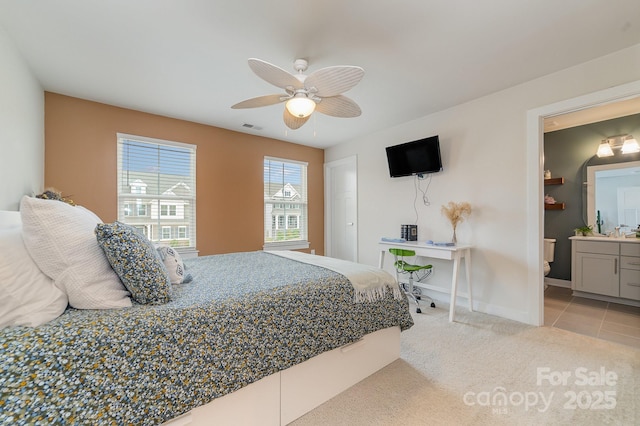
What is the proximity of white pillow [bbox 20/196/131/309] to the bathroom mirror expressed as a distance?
5.66m

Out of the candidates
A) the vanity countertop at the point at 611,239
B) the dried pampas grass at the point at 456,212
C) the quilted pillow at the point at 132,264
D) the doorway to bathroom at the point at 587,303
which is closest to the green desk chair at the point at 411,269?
the dried pampas grass at the point at 456,212

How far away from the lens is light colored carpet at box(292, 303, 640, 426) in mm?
1535

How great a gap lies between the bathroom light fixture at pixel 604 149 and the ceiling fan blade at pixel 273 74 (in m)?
4.51

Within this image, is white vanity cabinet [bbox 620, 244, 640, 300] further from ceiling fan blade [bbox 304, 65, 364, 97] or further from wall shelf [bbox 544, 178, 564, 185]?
ceiling fan blade [bbox 304, 65, 364, 97]

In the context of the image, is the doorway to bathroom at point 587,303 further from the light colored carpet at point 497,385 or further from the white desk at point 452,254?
the white desk at point 452,254


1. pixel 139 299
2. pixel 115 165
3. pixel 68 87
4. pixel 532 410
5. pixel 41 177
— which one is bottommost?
pixel 532 410

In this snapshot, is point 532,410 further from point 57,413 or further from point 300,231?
point 300,231

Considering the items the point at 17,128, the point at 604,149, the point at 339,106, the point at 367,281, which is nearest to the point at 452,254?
the point at 367,281

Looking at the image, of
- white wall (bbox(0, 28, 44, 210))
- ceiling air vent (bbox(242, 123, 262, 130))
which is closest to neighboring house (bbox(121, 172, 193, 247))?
white wall (bbox(0, 28, 44, 210))

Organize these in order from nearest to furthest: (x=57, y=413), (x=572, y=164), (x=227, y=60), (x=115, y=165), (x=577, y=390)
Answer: (x=57, y=413) < (x=577, y=390) < (x=227, y=60) < (x=115, y=165) < (x=572, y=164)

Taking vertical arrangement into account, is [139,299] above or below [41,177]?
below

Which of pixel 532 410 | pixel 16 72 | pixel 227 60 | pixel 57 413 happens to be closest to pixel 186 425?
pixel 57 413

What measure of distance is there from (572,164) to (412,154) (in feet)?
8.77

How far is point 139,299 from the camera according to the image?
1236 millimetres
